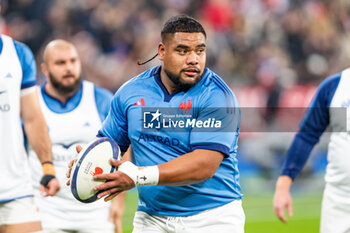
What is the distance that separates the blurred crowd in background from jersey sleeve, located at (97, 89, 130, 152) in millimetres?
8386

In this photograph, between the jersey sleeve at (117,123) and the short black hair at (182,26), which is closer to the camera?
the short black hair at (182,26)

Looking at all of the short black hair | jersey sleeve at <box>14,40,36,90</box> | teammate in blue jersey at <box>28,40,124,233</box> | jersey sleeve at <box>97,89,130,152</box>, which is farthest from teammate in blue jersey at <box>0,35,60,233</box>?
the short black hair

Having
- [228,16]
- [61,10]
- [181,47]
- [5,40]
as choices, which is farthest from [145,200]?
[228,16]

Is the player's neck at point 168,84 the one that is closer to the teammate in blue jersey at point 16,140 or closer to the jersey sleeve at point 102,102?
the teammate in blue jersey at point 16,140

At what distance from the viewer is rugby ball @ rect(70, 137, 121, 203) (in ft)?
11.8

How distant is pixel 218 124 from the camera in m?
3.84

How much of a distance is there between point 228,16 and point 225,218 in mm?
11719

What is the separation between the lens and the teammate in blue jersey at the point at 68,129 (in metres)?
5.84

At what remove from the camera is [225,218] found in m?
3.95

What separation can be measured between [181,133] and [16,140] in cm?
145

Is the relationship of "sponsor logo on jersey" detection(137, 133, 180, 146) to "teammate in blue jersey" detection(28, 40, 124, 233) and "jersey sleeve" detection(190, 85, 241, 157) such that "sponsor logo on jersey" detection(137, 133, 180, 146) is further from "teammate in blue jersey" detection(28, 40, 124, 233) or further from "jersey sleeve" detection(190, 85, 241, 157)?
"teammate in blue jersey" detection(28, 40, 124, 233)

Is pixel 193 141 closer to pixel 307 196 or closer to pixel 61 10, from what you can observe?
pixel 307 196

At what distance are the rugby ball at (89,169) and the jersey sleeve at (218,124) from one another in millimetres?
584

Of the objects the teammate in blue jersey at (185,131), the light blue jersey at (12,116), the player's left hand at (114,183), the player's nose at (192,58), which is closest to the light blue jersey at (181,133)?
the teammate in blue jersey at (185,131)
